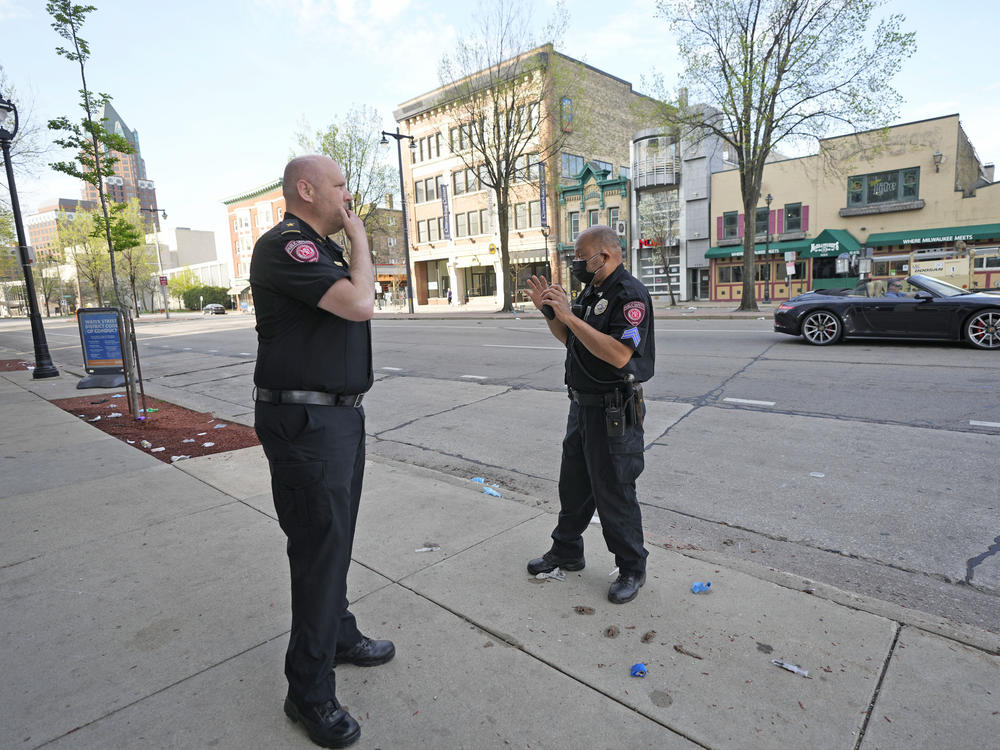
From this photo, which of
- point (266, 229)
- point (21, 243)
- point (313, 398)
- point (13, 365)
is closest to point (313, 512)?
point (313, 398)

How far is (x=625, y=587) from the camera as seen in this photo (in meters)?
2.94

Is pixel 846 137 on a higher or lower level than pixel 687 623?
higher

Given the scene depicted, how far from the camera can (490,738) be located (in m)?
2.06

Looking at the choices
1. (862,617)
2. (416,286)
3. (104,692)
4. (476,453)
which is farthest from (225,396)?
(416,286)

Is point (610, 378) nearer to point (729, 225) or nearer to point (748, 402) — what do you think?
point (748, 402)

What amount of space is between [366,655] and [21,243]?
1405 centimetres

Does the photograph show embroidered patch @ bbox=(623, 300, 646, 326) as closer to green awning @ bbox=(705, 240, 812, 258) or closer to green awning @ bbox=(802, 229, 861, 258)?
green awning @ bbox=(705, 240, 812, 258)

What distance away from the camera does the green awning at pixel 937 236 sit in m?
25.2

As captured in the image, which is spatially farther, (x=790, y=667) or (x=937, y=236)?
(x=937, y=236)

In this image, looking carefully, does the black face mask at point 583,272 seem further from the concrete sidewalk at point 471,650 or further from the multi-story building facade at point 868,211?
the multi-story building facade at point 868,211

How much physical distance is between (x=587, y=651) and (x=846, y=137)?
Result: 32310mm

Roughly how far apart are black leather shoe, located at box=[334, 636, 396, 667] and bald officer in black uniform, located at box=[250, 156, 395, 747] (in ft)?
0.90

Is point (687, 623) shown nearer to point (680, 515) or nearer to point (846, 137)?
point (680, 515)

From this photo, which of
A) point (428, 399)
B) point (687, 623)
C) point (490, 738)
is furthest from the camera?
point (428, 399)
